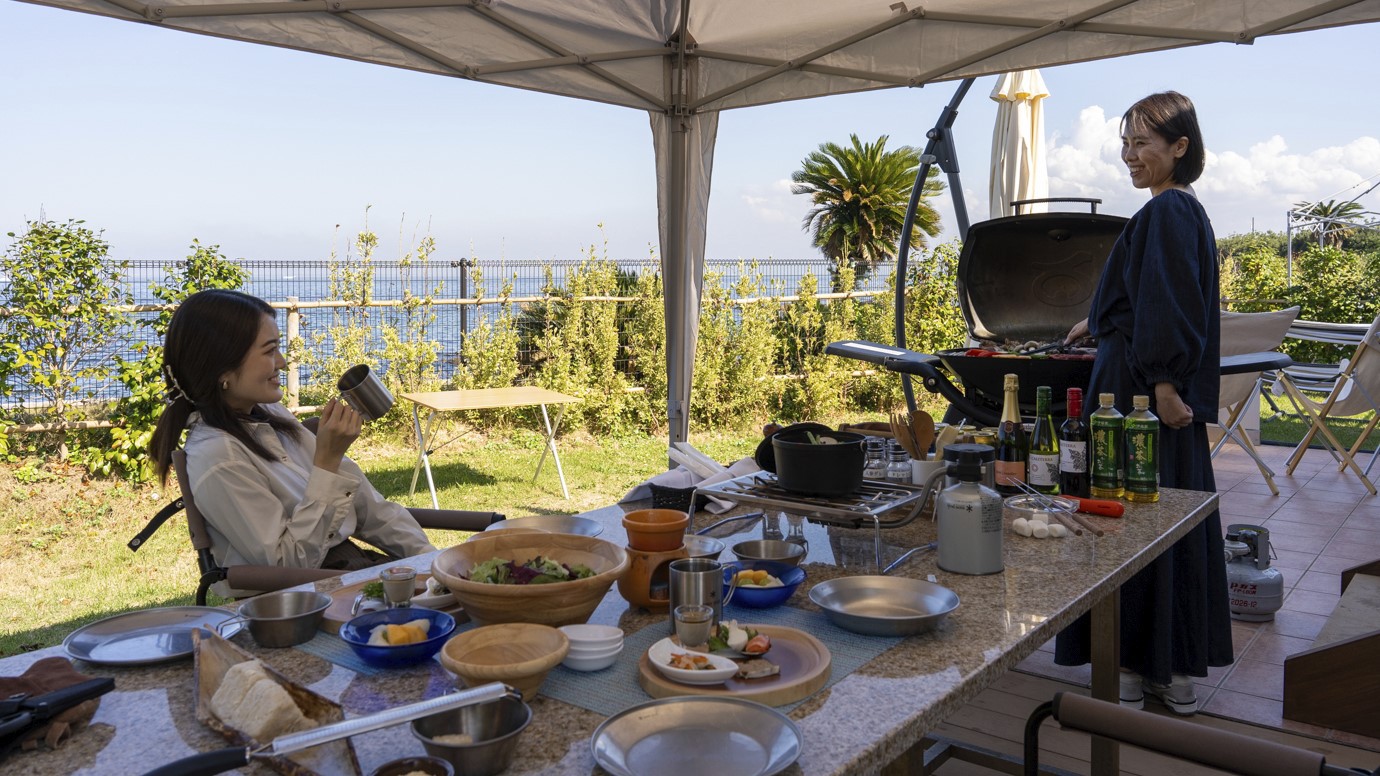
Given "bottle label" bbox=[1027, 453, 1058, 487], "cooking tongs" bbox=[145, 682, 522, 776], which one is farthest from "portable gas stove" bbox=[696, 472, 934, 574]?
"cooking tongs" bbox=[145, 682, 522, 776]

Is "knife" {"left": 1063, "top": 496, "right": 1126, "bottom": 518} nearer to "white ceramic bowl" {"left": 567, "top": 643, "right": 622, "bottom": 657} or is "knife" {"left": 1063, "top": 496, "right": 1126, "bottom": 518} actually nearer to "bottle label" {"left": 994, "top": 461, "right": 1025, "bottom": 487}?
"bottle label" {"left": 994, "top": 461, "right": 1025, "bottom": 487}

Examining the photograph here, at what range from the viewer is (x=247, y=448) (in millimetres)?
2324

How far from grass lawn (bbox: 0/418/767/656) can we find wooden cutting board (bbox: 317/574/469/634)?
1.68 meters

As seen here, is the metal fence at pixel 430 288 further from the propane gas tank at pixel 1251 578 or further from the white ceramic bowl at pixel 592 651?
the white ceramic bowl at pixel 592 651

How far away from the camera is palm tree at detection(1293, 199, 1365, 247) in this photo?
13068mm

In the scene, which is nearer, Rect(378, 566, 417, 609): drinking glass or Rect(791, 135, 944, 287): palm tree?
Rect(378, 566, 417, 609): drinking glass

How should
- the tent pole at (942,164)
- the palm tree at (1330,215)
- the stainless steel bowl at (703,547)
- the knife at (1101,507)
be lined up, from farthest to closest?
the palm tree at (1330,215) → the tent pole at (942,164) → the knife at (1101,507) → the stainless steel bowl at (703,547)

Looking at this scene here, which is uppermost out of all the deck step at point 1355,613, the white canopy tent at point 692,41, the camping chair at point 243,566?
the white canopy tent at point 692,41

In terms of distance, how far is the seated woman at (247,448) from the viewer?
2.20 meters

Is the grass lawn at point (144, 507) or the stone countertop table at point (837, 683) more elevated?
the stone countertop table at point (837, 683)

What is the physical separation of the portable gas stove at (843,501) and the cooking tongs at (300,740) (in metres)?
0.95

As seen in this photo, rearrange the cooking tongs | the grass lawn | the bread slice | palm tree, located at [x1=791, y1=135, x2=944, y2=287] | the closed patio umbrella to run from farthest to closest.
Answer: palm tree, located at [x1=791, y1=135, x2=944, y2=287] < the closed patio umbrella < the grass lawn < the bread slice < the cooking tongs

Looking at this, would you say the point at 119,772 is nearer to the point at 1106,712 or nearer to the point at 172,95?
the point at 1106,712

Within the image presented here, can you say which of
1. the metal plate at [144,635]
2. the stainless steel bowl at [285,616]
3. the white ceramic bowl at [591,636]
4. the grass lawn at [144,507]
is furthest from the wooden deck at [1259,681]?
the grass lawn at [144,507]
